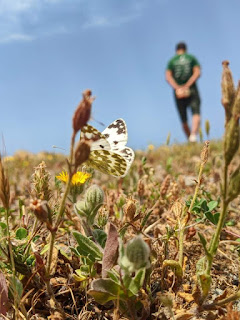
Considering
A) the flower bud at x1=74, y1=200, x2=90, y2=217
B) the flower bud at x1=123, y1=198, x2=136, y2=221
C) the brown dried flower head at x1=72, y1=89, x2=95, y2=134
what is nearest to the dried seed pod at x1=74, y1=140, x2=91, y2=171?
the brown dried flower head at x1=72, y1=89, x2=95, y2=134

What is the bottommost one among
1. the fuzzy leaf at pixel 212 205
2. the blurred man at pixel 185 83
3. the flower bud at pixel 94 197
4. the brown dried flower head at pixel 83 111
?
the fuzzy leaf at pixel 212 205

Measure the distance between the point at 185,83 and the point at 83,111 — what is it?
1411cm

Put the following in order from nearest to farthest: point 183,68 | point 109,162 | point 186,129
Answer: point 109,162, point 183,68, point 186,129

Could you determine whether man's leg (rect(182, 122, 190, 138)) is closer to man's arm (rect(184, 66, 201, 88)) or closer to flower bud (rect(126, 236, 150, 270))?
man's arm (rect(184, 66, 201, 88))

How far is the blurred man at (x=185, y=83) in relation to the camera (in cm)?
1463

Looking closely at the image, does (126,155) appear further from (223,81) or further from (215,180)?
(215,180)

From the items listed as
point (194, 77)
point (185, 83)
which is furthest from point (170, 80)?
point (194, 77)

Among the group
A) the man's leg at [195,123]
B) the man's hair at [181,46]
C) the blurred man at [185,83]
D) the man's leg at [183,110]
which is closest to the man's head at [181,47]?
the man's hair at [181,46]

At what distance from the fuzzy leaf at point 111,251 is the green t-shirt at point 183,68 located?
13881 mm

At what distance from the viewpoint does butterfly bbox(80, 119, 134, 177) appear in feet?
6.60

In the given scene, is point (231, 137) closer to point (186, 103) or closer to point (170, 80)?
point (186, 103)

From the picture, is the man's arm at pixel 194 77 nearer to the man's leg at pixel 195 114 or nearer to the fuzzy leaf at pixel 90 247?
the man's leg at pixel 195 114

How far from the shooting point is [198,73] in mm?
14680

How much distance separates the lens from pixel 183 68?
14781 mm
